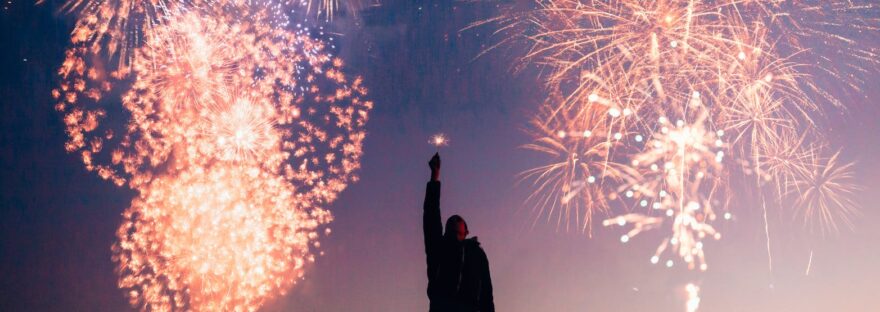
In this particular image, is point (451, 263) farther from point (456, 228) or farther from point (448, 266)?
point (456, 228)

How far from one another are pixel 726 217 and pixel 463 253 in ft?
30.8

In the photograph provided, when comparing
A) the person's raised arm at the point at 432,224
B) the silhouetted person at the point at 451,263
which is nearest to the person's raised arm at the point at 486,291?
the silhouetted person at the point at 451,263

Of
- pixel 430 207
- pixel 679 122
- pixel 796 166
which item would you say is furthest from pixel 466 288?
pixel 796 166

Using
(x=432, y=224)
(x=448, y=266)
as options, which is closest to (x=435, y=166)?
(x=432, y=224)

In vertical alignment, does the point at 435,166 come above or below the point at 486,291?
above

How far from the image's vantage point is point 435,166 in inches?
171

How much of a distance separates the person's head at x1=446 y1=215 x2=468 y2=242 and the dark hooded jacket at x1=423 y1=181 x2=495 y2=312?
0.01 meters

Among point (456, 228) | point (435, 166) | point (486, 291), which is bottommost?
point (486, 291)

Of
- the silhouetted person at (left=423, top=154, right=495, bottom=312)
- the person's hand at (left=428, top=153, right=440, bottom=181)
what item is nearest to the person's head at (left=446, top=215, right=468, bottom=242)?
the silhouetted person at (left=423, top=154, right=495, bottom=312)

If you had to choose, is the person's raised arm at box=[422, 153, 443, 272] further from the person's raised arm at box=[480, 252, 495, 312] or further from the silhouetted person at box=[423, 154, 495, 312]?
the person's raised arm at box=[480, 252, 495, 312]

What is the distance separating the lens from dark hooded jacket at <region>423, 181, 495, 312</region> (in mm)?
4180

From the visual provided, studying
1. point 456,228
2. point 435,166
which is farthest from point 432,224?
point 435,166

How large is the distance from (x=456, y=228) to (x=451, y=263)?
0.20m

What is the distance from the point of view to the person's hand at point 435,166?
430cm
